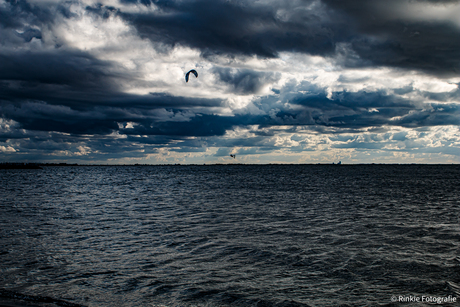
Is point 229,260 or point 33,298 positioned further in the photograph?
point 229,260

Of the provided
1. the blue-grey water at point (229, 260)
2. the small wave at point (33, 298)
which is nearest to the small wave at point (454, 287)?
the blue-grey water at point (229, 260)

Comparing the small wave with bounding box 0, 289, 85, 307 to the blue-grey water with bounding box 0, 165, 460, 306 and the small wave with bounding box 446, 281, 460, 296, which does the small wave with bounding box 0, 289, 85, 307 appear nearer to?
the blue-grey water with bounding box 0, 165, 460, 306

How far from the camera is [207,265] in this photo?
14.0m

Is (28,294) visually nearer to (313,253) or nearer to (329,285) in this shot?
(329,285)

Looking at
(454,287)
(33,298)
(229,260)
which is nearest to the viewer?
(33,298)

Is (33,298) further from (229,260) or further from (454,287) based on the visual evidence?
(454,287)

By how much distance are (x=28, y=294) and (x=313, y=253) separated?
1200 cm

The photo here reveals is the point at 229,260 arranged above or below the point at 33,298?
below

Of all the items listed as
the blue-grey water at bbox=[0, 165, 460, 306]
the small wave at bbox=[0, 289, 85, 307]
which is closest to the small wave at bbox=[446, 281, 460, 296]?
the blue-grey water at bbox=[0, 165, 460, 306]

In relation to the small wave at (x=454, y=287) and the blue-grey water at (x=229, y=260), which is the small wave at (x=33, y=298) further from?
the small wave at (x=454, y=287)

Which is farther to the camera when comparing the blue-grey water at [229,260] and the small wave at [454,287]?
the small wave at [454,287]

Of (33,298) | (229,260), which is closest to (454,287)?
(229,260)

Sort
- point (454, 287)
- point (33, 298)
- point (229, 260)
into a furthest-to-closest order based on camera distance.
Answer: point (229, 260)
point (454, 287)
point (33, 298)

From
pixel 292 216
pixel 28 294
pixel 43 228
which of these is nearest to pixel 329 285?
pixel 28 294
